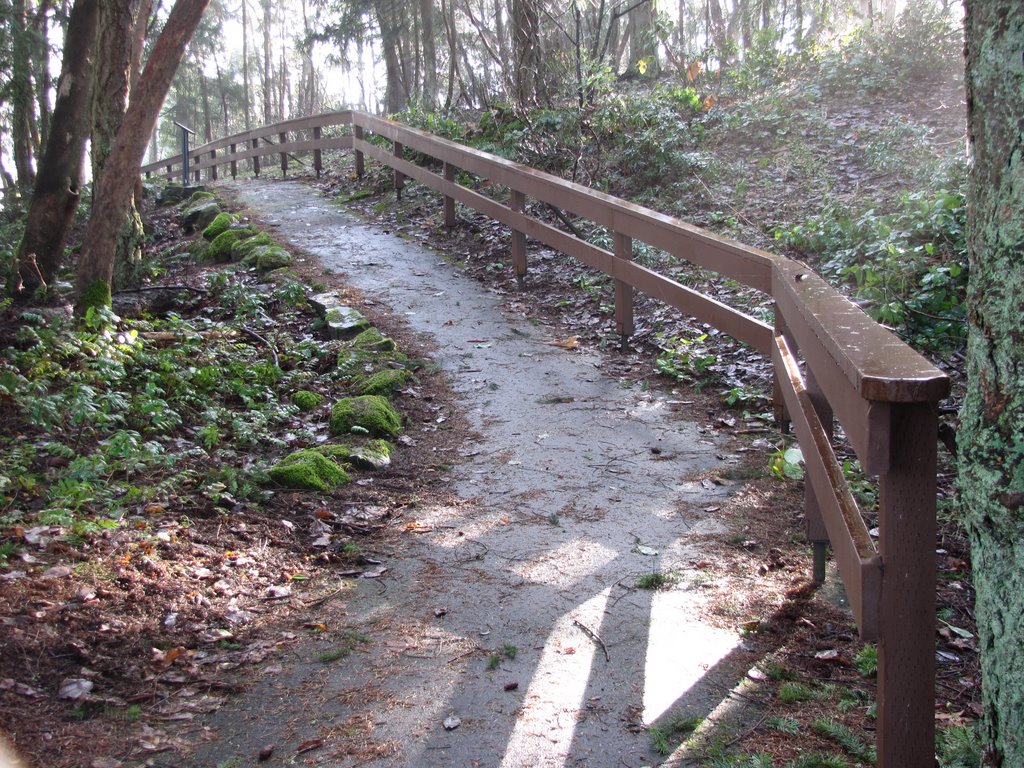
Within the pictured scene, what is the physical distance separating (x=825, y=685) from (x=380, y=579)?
6.91 feet

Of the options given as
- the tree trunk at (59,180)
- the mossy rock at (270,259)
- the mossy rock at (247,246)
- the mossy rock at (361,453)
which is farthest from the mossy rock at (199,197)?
the mossy rock at (361,453)

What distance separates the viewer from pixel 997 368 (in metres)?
1.94

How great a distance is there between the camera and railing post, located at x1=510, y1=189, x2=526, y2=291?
941cm

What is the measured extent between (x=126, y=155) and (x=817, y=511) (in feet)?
23.0

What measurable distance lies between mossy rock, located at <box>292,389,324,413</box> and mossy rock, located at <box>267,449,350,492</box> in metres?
Result: 1.27

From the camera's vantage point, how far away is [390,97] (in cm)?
2764

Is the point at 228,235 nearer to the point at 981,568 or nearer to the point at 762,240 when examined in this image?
the point at 762,240

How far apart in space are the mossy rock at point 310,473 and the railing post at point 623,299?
318 centimetres

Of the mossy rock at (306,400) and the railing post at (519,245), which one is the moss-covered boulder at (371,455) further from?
the railing post at (519,245)

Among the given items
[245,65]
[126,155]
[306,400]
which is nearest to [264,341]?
[306,400]

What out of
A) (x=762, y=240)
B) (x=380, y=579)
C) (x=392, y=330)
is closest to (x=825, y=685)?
(x=380, y=579)

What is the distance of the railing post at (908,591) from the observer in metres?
2.12

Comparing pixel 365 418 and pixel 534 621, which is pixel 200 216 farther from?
pixel 534 621

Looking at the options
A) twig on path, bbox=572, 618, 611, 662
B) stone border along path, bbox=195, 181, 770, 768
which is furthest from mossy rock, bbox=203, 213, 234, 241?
twig on path, bbox=572, 618, 611, 662
